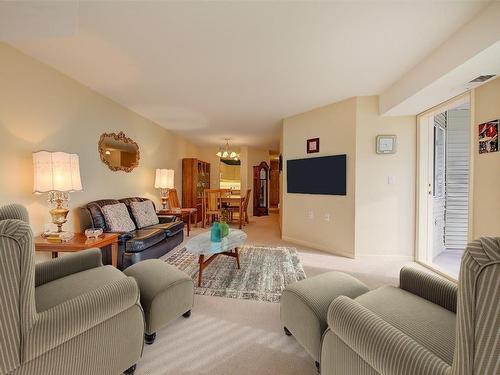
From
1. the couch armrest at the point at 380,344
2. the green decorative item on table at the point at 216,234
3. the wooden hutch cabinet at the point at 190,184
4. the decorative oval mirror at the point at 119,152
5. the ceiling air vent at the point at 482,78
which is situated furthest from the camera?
the wooden hutch cabinet at the point at 190,184

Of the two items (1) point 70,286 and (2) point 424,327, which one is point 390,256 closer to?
(2) point 424,327

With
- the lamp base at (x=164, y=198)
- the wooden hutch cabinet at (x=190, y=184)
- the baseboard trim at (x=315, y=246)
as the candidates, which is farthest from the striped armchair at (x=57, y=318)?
the wooden hutch cabinet at (x=190, y=184)

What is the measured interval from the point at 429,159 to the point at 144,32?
3.86m

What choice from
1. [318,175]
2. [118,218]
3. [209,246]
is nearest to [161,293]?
[209,246]

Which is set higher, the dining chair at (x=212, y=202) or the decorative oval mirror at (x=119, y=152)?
the decorative oval mirror at (x=119, y=152)

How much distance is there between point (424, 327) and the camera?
3.63ft

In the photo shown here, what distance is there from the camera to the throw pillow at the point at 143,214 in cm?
359

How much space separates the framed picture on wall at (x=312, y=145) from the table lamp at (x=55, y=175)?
11.3 feet

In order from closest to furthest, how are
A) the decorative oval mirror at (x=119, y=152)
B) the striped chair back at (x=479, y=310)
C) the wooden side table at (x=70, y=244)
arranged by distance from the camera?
the striped chair back at (x=479, y=310), the wooden side table at (x=70, y=244), the decorative oval mirror at (x=119, y=152)

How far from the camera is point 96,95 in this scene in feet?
10.7

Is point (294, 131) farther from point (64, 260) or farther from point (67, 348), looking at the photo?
point (67, 348)

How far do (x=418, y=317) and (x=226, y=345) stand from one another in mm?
1231

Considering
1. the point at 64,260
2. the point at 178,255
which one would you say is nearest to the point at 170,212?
the point at 178,255

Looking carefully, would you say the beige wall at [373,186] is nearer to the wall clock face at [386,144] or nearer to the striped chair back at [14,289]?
the wall clock face at [386,144]
